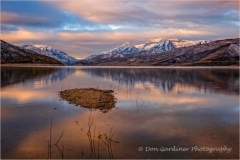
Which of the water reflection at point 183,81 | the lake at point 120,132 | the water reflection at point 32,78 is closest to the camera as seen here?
the lake at point 120,132

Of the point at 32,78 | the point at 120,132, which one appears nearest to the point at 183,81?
the point at 32,78

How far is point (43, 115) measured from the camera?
25.8 meters

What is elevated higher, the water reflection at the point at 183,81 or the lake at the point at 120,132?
Result: the water reflection at the point at 183,81

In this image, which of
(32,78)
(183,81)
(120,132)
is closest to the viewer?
(120,132)

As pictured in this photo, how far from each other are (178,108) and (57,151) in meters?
19.2

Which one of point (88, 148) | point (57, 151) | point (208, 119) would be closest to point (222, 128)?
point (208, 119)

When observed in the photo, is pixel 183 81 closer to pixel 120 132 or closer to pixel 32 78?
pixel 32 78

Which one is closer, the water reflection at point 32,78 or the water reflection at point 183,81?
the water reflection at point 183,81

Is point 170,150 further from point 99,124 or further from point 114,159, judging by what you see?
point 99,124

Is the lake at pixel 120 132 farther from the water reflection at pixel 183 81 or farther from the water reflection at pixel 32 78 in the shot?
the water reflection at pixel 32 78

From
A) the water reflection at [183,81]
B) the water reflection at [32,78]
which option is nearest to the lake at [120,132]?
the water reflection at [183,81]

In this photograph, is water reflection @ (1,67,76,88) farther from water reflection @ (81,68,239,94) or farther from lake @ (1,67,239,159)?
lake @ (1,67,239,159)

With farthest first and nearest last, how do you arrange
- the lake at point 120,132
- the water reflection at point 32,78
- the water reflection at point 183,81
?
the water reflection at point 32,78, the water reflection at point 183,81, the lake at point 120,132

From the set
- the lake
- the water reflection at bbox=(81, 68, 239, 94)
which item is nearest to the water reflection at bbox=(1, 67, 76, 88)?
the water reflection at bbox=(81, 68, 239, 94)
